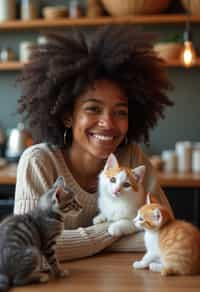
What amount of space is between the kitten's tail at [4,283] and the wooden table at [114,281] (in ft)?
0.07

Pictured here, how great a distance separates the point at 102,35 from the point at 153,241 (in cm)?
67

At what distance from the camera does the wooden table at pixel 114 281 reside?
1173mm

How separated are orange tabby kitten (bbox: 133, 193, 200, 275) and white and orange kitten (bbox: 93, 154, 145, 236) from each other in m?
0.15

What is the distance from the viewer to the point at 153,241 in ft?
4.24

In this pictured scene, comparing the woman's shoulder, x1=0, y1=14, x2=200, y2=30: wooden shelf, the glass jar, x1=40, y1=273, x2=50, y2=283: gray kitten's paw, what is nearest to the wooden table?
x1=40, y1=273, x2=50, y2=283: gray kitten's paw

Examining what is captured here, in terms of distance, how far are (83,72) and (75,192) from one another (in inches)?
13.4

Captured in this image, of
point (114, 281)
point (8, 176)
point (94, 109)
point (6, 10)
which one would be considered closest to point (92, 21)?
point (6, 10)

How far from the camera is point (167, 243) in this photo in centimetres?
126

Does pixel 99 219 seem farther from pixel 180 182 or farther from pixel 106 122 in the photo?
pixel 180 182

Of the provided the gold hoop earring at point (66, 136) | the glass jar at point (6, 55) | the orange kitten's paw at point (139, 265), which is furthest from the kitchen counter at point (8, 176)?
the orange kitten's paw at point (139, 265)

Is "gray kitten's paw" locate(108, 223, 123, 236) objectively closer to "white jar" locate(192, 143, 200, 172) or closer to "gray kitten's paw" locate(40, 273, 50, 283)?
"gray kitten's paw" locate(40, 273, 50, 283)

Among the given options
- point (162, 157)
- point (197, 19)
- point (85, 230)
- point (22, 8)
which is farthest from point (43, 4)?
point (85, 230)

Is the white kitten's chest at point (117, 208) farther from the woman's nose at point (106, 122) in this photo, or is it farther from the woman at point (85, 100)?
the woman's nose at point (106, 122)

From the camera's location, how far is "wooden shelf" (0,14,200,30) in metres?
3.43
